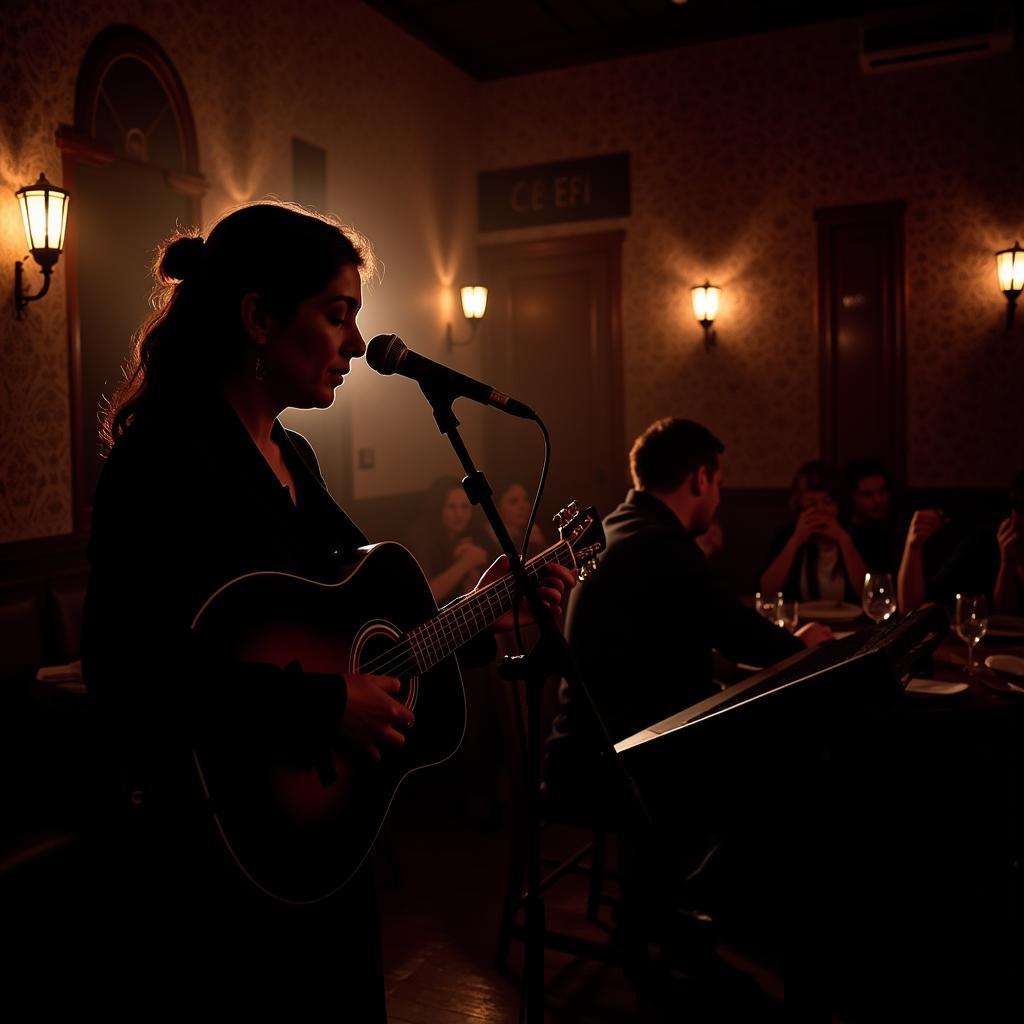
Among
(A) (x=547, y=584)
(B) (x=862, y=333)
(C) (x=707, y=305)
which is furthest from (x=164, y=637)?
(B) (x=862, y=333)

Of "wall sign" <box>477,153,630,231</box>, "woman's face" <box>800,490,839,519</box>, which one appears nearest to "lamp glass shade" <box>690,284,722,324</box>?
"wall sign" <box>477,153,630,231</box>

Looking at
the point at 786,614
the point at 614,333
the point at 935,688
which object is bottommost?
the point at 935,688

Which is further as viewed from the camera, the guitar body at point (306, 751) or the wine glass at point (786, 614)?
the wine glass at point (786, 614)

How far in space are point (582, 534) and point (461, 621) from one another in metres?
0.27

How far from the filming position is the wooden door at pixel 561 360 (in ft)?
20.3

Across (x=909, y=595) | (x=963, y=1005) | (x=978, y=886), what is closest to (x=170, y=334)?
(x=963, y=1005)

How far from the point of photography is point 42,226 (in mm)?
3150

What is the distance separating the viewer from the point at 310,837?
1260mm

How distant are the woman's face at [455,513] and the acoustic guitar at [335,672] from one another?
2890mm

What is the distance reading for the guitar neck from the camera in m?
1.47

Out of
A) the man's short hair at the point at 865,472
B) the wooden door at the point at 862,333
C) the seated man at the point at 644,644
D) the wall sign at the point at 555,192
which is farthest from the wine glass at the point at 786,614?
the wall sign at the point at 555,192

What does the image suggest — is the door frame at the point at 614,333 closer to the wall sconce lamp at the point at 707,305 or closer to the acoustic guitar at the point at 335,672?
the wall sconce lamp at the point at 707,305

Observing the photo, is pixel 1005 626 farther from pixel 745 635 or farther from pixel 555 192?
pixel 555 192

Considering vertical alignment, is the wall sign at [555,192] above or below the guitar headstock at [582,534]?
above
